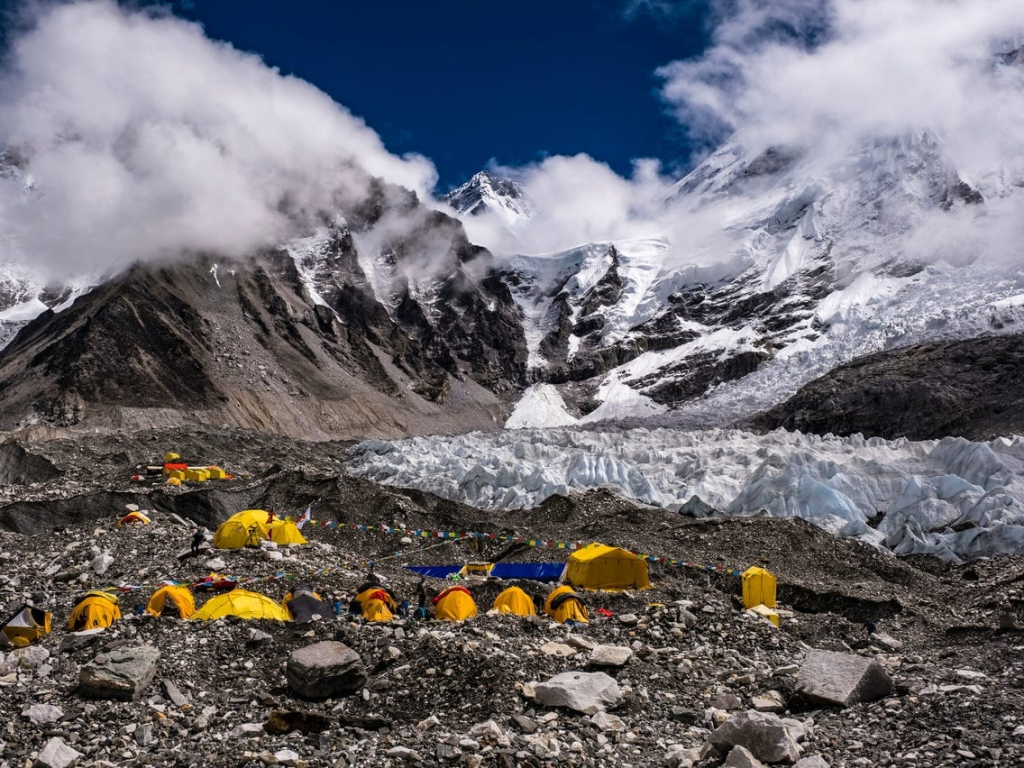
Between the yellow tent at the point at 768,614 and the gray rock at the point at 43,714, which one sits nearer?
the gray rock at the point at 43,714

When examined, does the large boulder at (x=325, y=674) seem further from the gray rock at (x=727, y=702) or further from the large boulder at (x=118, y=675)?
the gray rock at (x=727, y=702)

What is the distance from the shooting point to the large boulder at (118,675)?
818 cm

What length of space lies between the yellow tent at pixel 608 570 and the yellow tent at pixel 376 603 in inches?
216

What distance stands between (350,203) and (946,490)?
151 metres

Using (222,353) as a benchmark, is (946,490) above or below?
below

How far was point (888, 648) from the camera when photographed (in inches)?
452

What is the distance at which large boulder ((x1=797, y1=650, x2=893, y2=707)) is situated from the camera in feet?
25.6

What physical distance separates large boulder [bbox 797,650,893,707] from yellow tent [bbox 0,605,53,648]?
996cm

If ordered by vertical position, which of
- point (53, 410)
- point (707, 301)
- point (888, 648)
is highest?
point (707, 301)

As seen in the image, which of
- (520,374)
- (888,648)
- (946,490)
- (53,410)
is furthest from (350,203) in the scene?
(888,648)

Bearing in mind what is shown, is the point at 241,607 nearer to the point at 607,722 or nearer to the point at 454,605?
the point at 454,605

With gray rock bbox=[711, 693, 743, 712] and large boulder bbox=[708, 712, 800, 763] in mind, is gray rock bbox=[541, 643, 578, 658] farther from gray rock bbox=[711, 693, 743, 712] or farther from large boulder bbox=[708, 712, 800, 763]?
large boulder bbox=[708, 712, 800, 763]

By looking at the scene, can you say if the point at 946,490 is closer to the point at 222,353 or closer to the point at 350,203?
the point at 222,353

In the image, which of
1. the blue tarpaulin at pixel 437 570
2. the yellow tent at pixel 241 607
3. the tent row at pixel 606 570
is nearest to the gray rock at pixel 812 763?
the yellow tent at pixel 241 607
